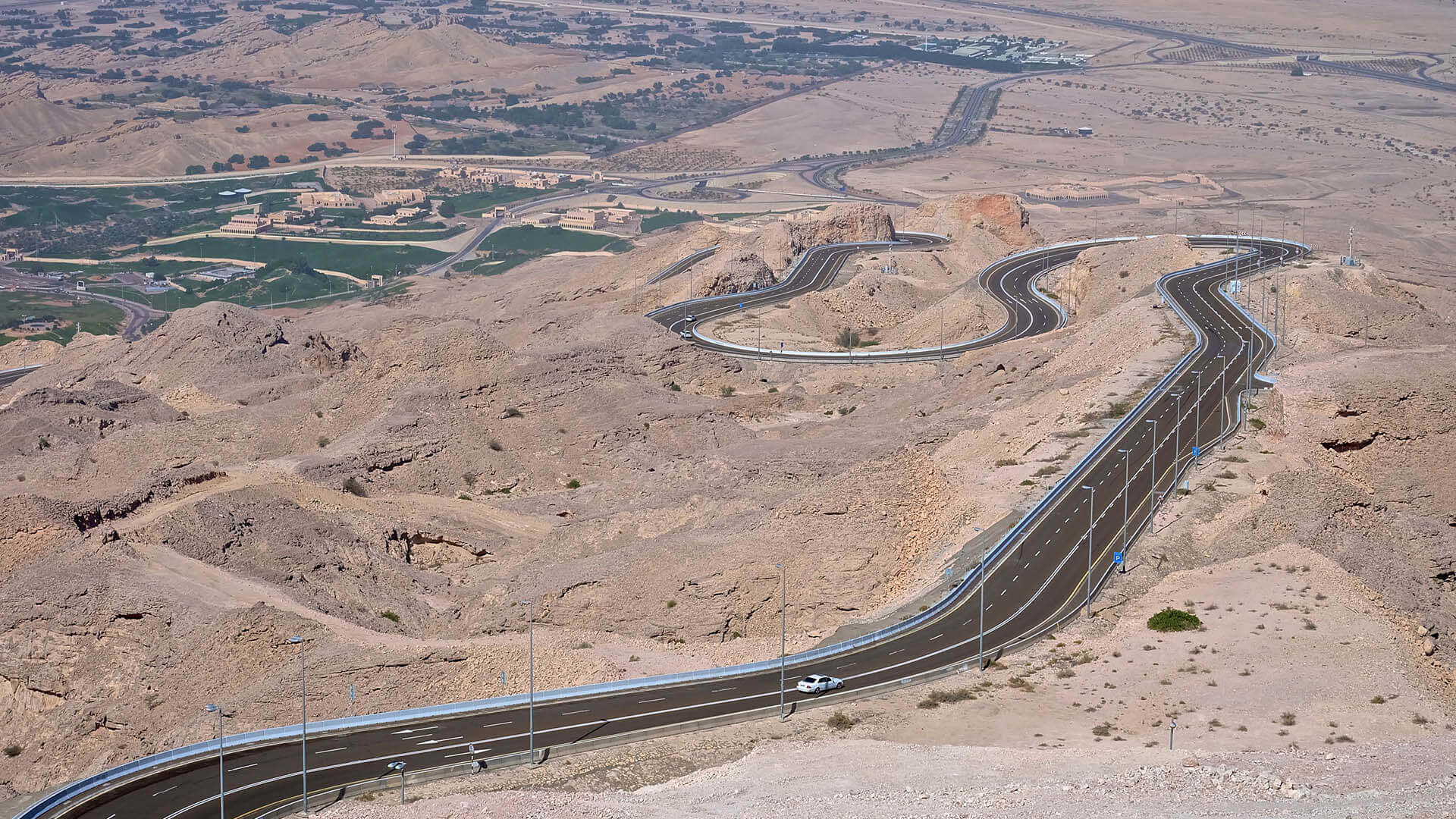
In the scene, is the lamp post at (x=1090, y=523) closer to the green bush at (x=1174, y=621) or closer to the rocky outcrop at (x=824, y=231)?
the green bush at (x=1174, y=621)

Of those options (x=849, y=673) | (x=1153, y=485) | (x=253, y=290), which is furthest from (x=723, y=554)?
(x=253, y=290)

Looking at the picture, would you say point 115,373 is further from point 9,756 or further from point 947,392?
point 9,756

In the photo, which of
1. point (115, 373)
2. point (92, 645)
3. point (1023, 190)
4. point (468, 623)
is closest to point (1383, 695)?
point (468, 623)

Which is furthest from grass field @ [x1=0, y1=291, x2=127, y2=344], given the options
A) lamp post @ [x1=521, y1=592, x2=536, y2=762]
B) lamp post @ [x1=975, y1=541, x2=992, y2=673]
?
lamp post @ [x1=975, y1=541, x2=992, y2=673]

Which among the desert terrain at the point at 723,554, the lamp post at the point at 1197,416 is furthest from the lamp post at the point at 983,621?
the lamp post at the point at 1197,416

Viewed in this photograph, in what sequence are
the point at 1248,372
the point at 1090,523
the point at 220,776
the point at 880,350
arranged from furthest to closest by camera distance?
the point at 880,350 → the point at 1248,372 → the point at 1090,523 → the point at 220,776

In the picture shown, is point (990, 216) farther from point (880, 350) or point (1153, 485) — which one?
point (1153, 485)

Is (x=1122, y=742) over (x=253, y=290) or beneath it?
over
